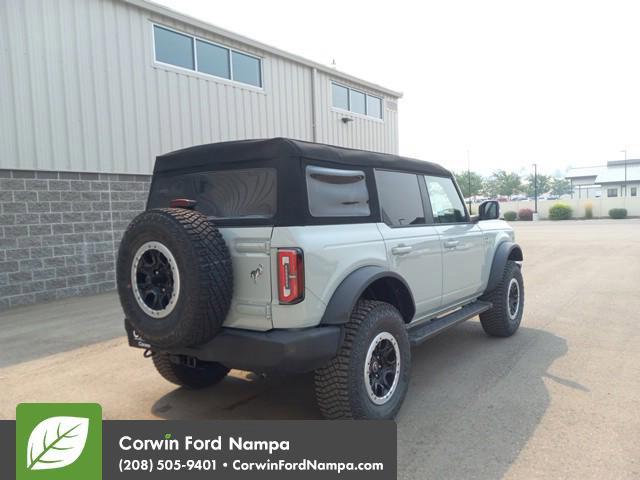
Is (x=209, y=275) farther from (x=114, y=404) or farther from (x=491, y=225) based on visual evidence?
(x=491, y=225)

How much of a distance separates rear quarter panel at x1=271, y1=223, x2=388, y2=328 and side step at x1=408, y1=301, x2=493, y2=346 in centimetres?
97

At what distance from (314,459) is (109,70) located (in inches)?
347

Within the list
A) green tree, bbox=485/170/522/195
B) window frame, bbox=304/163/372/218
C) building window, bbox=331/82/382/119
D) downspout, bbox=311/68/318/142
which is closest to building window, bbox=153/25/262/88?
downspout, bbox=311/68/318/142

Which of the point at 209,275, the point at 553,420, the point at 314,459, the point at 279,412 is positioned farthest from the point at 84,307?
the point at 553,420

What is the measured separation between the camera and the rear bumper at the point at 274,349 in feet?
9.27

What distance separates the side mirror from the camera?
16.9ft

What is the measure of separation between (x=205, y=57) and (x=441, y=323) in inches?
351

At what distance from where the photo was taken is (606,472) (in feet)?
8.86

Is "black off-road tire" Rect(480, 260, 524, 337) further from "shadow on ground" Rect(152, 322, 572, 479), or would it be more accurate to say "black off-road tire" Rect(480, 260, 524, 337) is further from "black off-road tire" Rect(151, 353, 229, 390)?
"black off-road tire" Rect(151, 353, 229, 390)

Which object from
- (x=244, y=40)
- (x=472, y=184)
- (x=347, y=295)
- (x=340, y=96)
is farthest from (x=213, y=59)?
(x=472, y=184)

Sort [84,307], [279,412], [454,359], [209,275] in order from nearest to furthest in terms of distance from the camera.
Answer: [209,275]
[279,412]
[454,359]
[84,307]

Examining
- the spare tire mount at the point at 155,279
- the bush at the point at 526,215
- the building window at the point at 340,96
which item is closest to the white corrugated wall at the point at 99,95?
the building window at the point at 340,96

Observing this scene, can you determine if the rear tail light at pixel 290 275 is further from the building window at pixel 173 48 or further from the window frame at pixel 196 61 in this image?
the building window at pixel 173 48

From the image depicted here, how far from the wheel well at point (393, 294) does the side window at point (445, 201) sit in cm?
106
